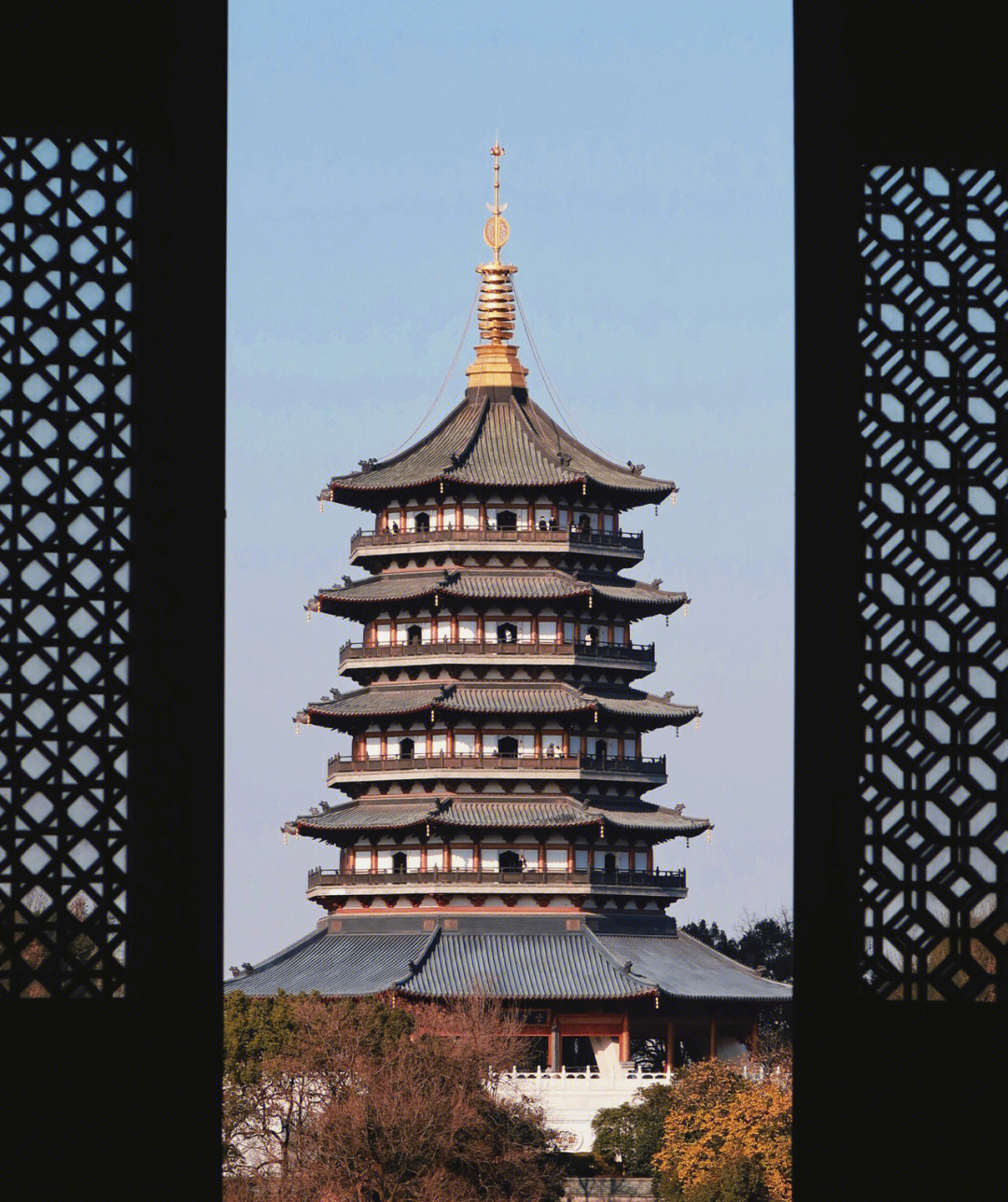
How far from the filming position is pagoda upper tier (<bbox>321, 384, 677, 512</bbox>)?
61.4 metres

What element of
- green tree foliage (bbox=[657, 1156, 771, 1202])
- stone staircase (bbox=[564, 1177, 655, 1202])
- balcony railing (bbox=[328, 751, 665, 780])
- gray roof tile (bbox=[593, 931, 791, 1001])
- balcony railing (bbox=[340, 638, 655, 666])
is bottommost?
stone staircase (bbox=[564, 1177, 655, 1202])

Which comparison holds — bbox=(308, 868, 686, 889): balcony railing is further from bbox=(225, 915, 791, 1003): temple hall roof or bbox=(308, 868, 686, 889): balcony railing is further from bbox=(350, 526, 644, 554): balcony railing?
bbox=(350, 526, 644, 554): balcony railing

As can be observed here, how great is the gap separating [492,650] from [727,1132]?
61.0ft

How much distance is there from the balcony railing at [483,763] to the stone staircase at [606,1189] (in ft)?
46.3

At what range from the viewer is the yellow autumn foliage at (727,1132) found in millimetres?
42938

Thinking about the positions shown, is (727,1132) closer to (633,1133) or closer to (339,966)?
(633,1133)

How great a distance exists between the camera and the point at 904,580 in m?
10.2

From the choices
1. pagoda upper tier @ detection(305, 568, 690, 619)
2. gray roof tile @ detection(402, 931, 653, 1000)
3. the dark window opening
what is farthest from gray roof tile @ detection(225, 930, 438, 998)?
pagoda upper tier @ detection(305, 568, 690, 619)

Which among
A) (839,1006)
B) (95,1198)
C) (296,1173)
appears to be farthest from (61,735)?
(296,1173)

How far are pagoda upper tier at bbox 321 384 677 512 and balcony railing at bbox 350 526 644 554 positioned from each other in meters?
0.99

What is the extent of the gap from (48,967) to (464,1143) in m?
30.3

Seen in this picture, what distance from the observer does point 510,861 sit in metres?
60.1

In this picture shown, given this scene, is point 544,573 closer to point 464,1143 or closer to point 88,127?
point 464,1143

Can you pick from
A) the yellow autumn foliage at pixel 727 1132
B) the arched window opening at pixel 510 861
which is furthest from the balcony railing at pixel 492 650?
the yellow autumn foliage at pixel 727 1132
